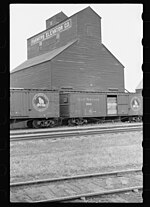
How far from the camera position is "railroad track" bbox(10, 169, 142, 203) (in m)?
4.72

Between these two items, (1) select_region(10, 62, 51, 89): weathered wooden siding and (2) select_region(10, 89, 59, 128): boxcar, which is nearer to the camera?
(2) select_region(10, 89, 59, 128): boxcar

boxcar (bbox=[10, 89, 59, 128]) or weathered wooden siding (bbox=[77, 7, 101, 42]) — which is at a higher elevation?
weathered wooden siding (bbox=[77, 7, 101, 42])

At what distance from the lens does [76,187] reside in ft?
17.7

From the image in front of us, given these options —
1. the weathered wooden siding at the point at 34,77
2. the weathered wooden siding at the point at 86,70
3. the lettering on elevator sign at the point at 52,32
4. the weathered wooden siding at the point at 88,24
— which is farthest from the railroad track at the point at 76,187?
the lettering on elevator sign at the point at 52,32

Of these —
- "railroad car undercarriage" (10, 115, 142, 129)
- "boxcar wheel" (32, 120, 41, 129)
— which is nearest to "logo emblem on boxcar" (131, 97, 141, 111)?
"railroad car undercarriage" (10, 115, 142, 129)

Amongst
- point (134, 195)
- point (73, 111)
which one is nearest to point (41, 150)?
point (134, 195)

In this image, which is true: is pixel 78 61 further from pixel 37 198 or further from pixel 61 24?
pixel 37 198

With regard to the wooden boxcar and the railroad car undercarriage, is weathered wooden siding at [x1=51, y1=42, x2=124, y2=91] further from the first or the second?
the railroad car undercarriage

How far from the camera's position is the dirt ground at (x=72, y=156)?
23.2 feet

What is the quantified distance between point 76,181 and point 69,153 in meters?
3.43

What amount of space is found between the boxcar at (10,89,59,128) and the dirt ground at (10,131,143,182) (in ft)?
24.3

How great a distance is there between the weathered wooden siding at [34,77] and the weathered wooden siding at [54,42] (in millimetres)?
4655

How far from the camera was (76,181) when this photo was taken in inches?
229
